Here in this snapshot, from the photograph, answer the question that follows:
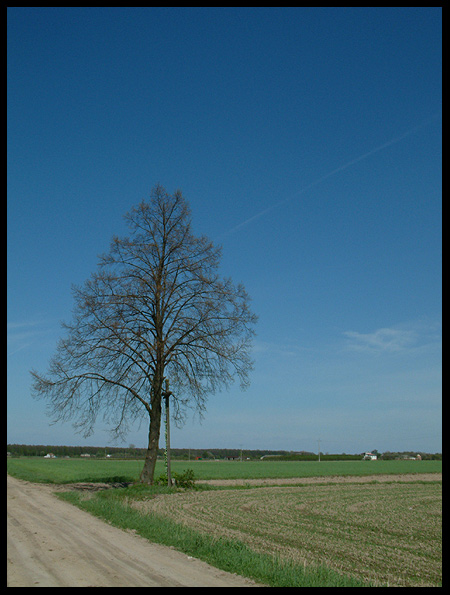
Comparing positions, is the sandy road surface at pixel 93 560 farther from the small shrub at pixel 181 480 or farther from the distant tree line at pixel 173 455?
the distant tree line at pixel 173 455

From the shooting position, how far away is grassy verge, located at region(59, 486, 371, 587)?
8.68 metres

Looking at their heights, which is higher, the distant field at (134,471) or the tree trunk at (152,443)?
the tree trunk at (152,443)

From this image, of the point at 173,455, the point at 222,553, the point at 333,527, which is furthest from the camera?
the point at 173,455

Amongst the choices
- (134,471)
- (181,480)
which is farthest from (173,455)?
(181,480)

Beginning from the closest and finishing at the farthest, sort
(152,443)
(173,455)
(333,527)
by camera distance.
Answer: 1. (333,527)
2. (152,443)
3. (173,455)

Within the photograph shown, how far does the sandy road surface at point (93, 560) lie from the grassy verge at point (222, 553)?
32 centimetres

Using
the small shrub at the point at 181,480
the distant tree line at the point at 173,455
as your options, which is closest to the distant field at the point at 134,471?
the small shrub at the point at 181,480

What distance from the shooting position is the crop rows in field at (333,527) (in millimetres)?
10750

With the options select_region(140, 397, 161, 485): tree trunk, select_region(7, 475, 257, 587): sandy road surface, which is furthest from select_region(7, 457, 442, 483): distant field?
select_region(7, 475, 257, 587): sandy road surface

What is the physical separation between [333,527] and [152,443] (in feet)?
40.2

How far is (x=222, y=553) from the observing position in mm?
10781

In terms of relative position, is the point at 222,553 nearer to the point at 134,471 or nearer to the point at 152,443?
the point at 152,443
